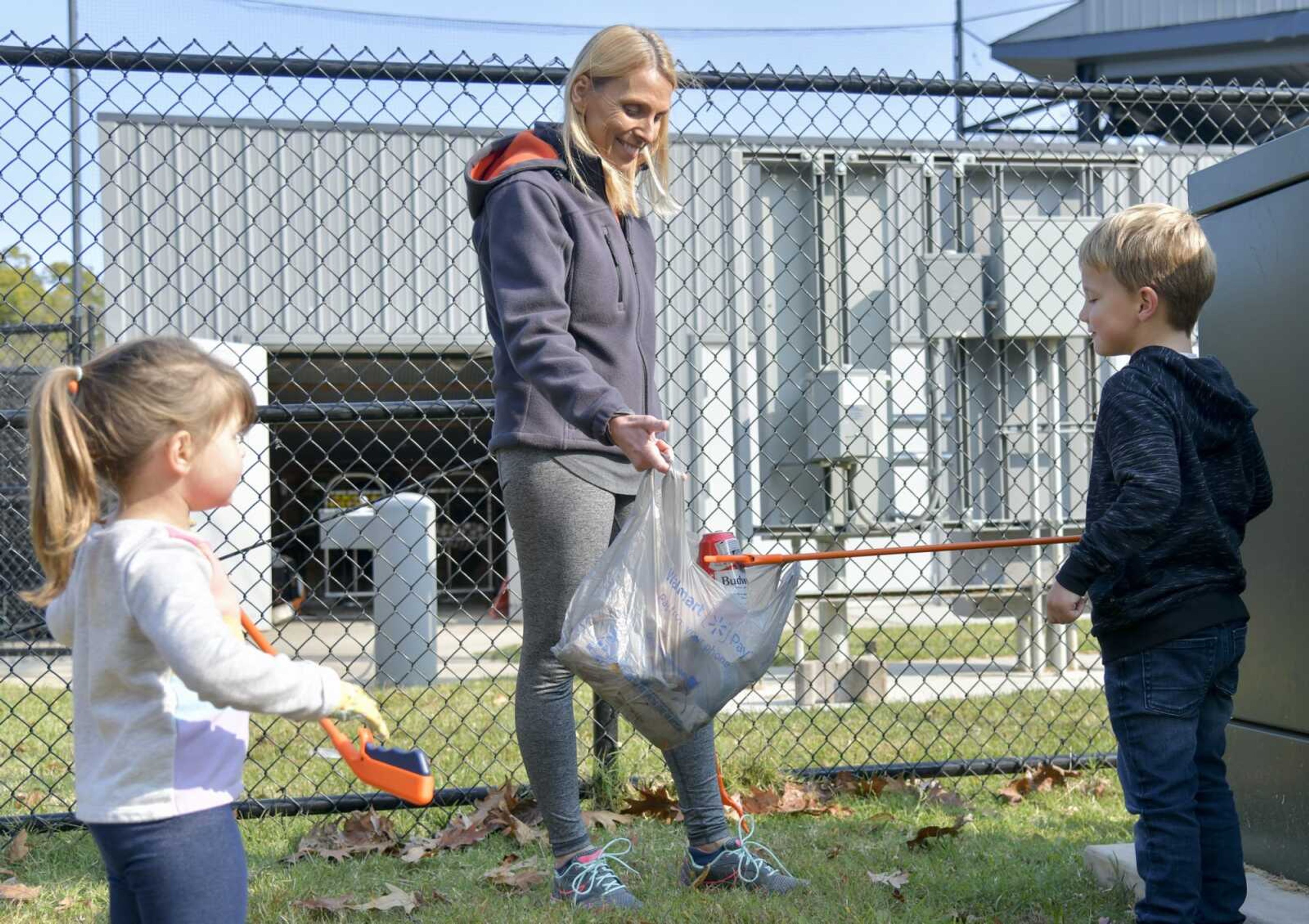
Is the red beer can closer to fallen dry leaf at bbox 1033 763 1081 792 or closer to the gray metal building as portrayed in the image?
fallen dry leaf at bbox 1033 763 1081 792

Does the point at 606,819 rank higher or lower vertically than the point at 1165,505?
lower

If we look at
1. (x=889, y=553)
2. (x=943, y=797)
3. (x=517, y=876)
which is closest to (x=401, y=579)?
(x=943, y=797)

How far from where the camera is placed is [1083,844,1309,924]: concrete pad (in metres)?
2.35

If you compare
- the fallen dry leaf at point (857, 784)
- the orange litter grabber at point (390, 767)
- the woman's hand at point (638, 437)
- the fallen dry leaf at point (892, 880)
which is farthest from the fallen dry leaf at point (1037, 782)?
the orange litter grabber at point (390, 767)

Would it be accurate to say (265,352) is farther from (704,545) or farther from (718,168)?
(704,545)

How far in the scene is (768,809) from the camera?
3.44m

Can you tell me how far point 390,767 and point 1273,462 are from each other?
1870 millimetres

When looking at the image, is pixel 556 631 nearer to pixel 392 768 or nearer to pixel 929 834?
pixel 392 768

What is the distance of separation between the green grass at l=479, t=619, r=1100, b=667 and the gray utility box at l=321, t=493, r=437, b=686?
0.39 meters

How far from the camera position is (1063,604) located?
214cm

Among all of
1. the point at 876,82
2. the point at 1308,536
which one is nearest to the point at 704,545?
the point at 1308,536

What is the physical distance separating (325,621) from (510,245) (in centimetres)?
998

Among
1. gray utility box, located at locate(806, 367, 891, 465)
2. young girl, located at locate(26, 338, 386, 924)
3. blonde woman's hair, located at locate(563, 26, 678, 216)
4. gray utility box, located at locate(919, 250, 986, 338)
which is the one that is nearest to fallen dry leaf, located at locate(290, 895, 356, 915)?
young girl, located at locate(26, 338, 386, 924)

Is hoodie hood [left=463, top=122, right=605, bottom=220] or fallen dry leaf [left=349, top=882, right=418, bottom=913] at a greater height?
hoodie hood [left=463, top=122, right=605, bottom=220]
